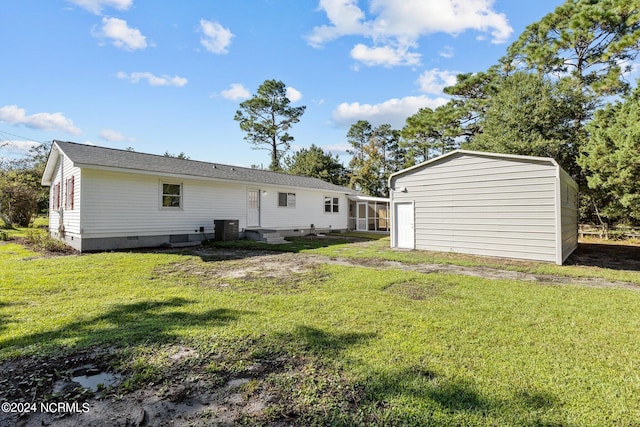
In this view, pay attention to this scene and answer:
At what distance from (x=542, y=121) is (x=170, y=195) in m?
19.4

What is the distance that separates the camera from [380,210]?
20.9 meters

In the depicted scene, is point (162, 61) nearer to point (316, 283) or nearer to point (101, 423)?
point (316, 283)

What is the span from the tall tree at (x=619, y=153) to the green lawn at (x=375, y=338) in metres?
6.42

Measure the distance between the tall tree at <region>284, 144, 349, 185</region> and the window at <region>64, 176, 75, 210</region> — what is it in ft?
71.9

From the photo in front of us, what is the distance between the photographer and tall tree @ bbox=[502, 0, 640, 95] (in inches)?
621

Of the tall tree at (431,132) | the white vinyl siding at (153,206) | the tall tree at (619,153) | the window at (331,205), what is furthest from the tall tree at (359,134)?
the tall tree at (619,153)

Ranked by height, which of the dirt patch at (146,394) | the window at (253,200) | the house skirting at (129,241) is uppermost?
the window at (253,200)

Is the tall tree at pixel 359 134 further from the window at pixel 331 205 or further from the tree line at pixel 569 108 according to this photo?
the window at pixel 331 205

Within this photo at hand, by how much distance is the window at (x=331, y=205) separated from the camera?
19406mm

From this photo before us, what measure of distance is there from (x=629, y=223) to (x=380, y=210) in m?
13.2

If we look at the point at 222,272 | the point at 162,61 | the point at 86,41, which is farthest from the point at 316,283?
the point at 86,41

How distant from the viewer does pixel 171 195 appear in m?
12.2

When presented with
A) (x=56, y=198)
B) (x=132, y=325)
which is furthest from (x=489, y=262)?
(x=56, y=198)

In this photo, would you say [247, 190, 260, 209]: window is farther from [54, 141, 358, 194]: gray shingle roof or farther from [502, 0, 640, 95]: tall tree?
[502, 0, 640, 95]: tall tree
